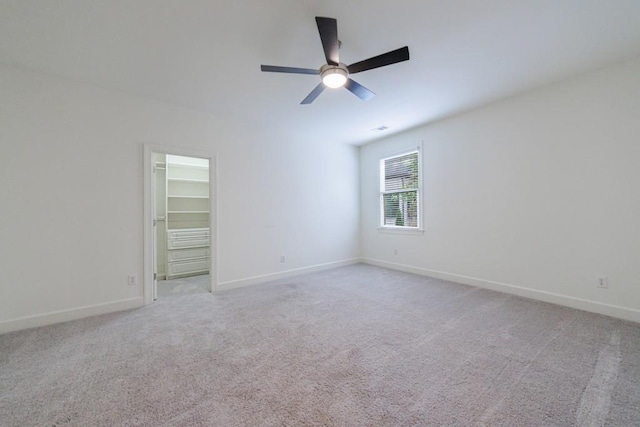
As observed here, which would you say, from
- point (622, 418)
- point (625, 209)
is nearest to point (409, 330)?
point (622, 418)

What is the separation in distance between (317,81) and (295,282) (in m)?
2.98

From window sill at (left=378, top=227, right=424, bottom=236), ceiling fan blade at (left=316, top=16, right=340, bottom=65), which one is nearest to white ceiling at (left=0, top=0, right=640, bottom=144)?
ceiling fan blade at (left=316, top=16, right=340, bottom=65)

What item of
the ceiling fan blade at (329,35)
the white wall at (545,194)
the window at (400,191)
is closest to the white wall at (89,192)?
the ceiling fan blade at (329,35)

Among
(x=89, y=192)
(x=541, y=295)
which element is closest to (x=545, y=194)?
(x=541, y=295)

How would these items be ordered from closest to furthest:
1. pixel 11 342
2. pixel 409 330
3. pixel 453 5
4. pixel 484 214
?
pixel 453 5 < pixel 11 342 < pixel 409 330 < pixel 484 214

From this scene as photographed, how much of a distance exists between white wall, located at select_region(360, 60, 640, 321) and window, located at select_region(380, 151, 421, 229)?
27 centimetres

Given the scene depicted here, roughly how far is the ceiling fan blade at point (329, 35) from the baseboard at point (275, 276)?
10.7 ft

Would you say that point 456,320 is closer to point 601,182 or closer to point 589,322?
point 589,322

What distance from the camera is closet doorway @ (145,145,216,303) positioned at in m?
4.17

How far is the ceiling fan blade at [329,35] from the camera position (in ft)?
5.51

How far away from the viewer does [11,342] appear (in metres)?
2.25

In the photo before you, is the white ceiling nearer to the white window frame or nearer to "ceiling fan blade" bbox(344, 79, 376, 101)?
"ceiling fan blade" bbox(344, 79, 376, 101)

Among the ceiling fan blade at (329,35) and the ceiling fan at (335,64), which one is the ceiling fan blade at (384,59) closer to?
the ceiling fan at (335,64)

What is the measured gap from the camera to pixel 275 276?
4.29m
